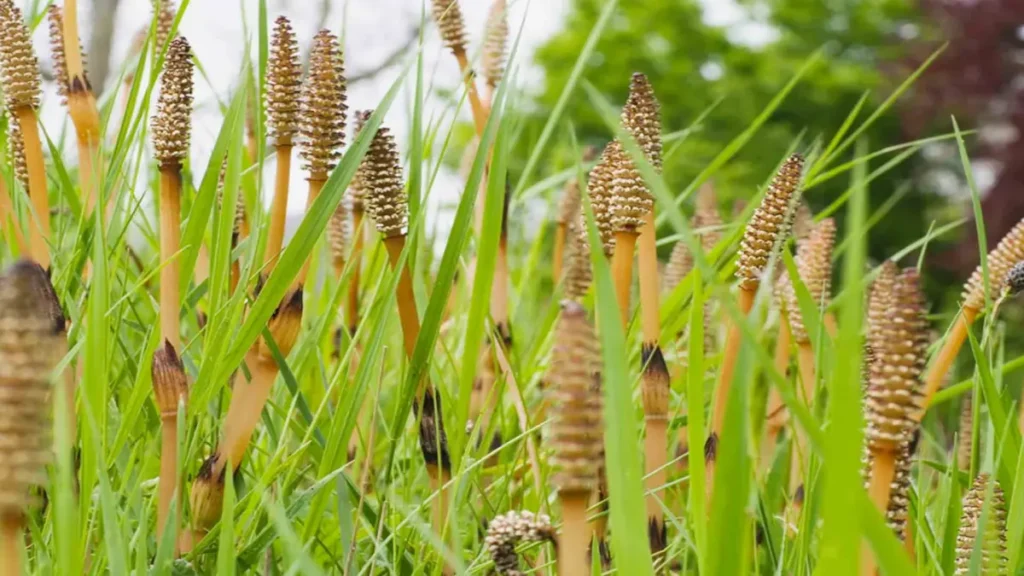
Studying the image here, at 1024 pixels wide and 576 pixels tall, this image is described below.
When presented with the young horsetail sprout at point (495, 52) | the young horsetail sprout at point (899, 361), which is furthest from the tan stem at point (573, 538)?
the young horsetail sprout at point (495, 52)

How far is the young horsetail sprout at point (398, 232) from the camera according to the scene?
0.67m

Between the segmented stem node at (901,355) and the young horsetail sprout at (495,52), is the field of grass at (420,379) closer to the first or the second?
the segmented stem node at (901,355)

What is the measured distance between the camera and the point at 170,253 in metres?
0.69

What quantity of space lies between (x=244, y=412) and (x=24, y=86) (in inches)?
13.0

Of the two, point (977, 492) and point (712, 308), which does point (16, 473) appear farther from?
point (712, 308)

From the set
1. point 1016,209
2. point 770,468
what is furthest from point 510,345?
point 1016,209

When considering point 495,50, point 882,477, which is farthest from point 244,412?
point 495,50

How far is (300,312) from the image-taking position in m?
0.71

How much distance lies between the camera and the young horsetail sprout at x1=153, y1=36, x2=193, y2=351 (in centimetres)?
67

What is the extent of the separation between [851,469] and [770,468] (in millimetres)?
796

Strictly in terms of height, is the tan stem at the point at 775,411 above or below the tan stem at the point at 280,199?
below

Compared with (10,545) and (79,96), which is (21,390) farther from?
(79,96)

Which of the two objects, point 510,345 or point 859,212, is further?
point 510,345

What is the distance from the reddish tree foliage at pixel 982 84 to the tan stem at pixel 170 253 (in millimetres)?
8251
